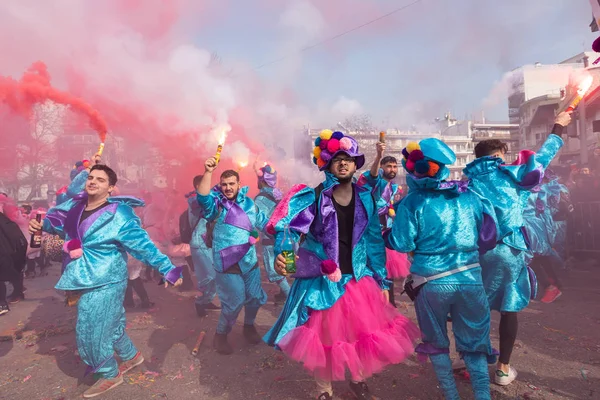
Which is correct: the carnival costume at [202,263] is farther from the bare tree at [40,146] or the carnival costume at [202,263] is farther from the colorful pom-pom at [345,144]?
the bare tree at [40,146]

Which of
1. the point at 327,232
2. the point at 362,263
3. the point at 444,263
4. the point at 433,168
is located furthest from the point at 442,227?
the point at 327,232

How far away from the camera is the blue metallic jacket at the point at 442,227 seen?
293 cm

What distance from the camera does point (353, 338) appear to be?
3.09 metres

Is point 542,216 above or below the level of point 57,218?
below

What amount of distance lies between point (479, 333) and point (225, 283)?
290 centimetres

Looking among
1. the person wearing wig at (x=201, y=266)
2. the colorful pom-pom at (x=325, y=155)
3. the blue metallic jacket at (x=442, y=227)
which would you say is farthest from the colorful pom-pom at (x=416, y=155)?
the person wearing wig at (x=201, y=266)

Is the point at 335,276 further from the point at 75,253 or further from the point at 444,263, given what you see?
the point at 75,253

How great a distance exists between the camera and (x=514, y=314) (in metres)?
3.56

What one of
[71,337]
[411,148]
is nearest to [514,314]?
[411,148]

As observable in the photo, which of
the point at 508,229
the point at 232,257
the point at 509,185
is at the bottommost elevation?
the point at 232,257

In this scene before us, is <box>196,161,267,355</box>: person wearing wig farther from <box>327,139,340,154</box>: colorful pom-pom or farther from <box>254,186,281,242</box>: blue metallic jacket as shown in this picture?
<box>254,186,281,242</box>: blue metallic jacket

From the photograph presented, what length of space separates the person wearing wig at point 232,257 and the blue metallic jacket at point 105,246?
812mm

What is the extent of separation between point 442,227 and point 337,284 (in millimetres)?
947

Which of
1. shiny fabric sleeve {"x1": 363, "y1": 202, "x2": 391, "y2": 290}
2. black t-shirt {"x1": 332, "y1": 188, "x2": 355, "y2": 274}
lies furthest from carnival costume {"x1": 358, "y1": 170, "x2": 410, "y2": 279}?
black t-shirt {"x1": 332, "y1": 188, "x2": 355, "y2": 274}
